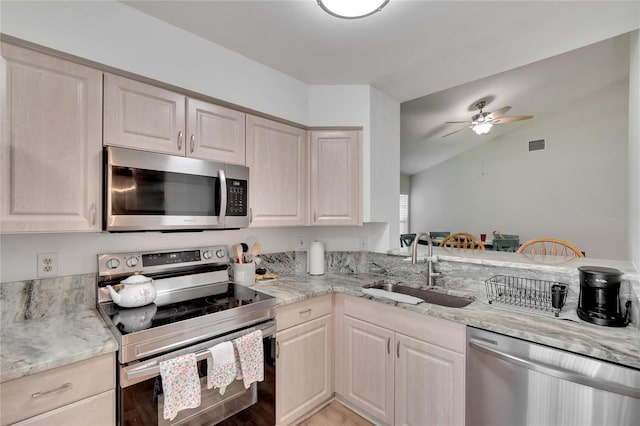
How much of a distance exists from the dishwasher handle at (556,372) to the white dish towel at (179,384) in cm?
130

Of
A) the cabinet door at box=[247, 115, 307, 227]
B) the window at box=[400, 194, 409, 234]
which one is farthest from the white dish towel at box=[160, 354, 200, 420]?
the window at box=[400, 194, 409, 234]

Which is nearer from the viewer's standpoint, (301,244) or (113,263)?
(113,263)

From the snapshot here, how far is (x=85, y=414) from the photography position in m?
1.07

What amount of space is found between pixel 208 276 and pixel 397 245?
159 centimetres

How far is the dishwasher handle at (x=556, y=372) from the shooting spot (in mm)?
1049

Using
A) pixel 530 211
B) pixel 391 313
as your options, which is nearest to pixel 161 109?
pixel 391 313

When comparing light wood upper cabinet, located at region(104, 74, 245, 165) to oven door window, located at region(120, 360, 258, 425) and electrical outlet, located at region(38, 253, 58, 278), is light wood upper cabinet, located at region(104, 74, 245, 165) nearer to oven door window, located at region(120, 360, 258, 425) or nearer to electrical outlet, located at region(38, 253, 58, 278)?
electrical outlet, located at region(38, 253, 58, 278)

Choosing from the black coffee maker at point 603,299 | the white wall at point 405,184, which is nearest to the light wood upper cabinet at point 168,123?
the black coffee maker at point 603,299

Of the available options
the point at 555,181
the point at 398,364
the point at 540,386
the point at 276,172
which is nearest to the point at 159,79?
the point at 276,172

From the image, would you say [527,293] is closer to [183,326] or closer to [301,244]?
[301,244]

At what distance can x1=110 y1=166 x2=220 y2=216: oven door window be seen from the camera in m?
1.39

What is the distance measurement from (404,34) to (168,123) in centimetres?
144

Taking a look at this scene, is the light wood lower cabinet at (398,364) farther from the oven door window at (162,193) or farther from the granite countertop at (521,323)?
the oven door window at (162,193)

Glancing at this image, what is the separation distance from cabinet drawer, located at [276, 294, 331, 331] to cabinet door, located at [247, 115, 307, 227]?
1.97 ft
